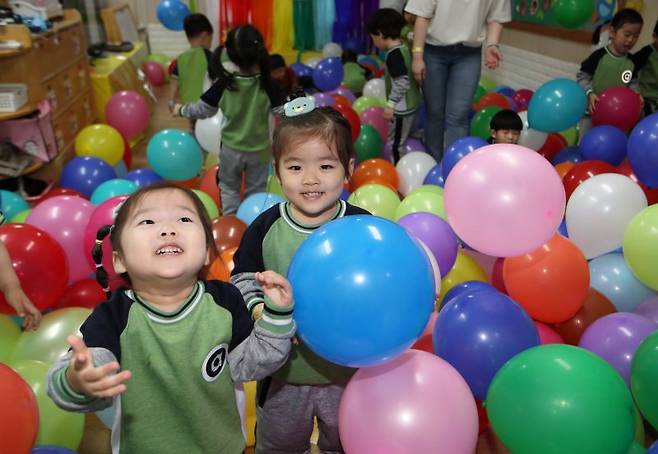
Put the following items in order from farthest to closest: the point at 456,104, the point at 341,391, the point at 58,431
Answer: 1. the point at 456,104
2. the point at 58,431
3. the point at 341,391

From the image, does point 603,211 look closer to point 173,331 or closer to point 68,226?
point 173,331

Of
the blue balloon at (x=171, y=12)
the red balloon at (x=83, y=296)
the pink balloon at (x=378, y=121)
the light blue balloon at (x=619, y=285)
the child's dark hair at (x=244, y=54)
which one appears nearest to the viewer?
the light blue balloon at (x=619, y=285)

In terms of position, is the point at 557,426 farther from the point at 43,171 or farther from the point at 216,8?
the point at 216,8

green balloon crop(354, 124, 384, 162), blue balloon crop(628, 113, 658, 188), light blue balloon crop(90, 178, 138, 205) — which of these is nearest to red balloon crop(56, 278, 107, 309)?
light blue balloon crop(90, 178, 138, 205)

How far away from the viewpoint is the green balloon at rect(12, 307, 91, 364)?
6.05ft

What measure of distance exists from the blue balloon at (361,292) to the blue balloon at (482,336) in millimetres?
563

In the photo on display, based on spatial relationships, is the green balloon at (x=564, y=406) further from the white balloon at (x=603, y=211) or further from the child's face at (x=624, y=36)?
the child's face at (x=624, y=36)

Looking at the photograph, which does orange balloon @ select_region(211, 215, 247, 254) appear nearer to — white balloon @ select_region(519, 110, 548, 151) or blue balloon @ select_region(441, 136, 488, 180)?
blue balloon @ select_region(441, 136, 488, 180)

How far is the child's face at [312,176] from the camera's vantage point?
1326mm

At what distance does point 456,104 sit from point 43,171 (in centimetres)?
271

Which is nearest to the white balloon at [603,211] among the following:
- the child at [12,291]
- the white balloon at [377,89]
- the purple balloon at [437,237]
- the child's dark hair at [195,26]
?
the purple balloon at [437,237]

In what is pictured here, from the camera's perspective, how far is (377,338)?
1062mm

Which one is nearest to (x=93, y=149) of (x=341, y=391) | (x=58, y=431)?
(x=58, y=431)

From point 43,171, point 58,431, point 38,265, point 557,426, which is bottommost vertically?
point 43,171
